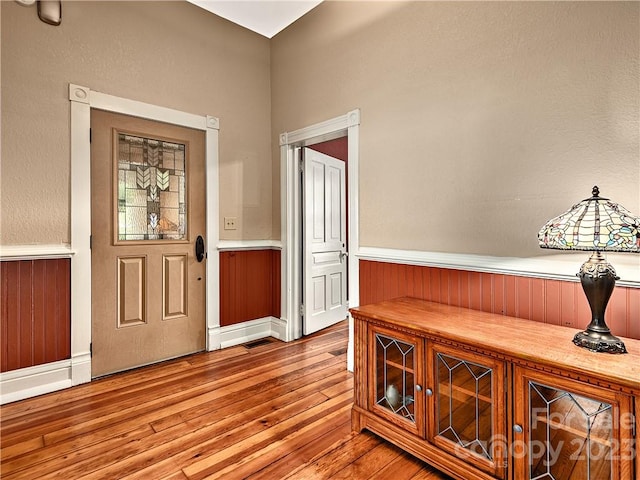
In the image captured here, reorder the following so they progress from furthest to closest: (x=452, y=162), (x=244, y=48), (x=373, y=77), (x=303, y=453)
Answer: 1. (x=244, y=48)
2. (x=373, y=77)
3. (x=452, y=162)
4. (x=303, y=453)

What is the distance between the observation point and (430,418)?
1629 millimetres

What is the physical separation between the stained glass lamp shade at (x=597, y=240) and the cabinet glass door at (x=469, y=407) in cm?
39

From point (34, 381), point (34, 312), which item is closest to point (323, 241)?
point (34, 312)

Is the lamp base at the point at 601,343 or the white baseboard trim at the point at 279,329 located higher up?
the lamp base at the point at 601,343

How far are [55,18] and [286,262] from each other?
8.21 feet

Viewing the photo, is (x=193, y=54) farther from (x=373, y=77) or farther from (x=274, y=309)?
(x=274, y=309)

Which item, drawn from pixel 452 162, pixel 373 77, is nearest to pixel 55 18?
pixel 373 77

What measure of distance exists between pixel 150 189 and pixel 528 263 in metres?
2.74

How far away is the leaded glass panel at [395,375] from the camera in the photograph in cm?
173

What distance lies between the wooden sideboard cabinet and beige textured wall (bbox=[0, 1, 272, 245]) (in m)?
2.05

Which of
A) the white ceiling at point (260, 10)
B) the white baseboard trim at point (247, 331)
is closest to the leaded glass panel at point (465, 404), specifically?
the white baseboard trim at point (247, 331)

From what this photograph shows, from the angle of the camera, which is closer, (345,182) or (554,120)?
(554,120)

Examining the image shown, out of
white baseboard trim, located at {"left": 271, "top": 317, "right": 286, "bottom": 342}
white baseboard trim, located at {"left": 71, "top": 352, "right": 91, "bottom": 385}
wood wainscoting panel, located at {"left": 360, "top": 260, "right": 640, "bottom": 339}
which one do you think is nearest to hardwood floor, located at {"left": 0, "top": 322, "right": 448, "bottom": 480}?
white baseboard trim, located at {"left": 71, "top": 352, "right": 91, "bottom": 385}

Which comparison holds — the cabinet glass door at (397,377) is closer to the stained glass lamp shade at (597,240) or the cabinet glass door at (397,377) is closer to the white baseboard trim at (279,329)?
the stained glass lamp shade at (597,240)
